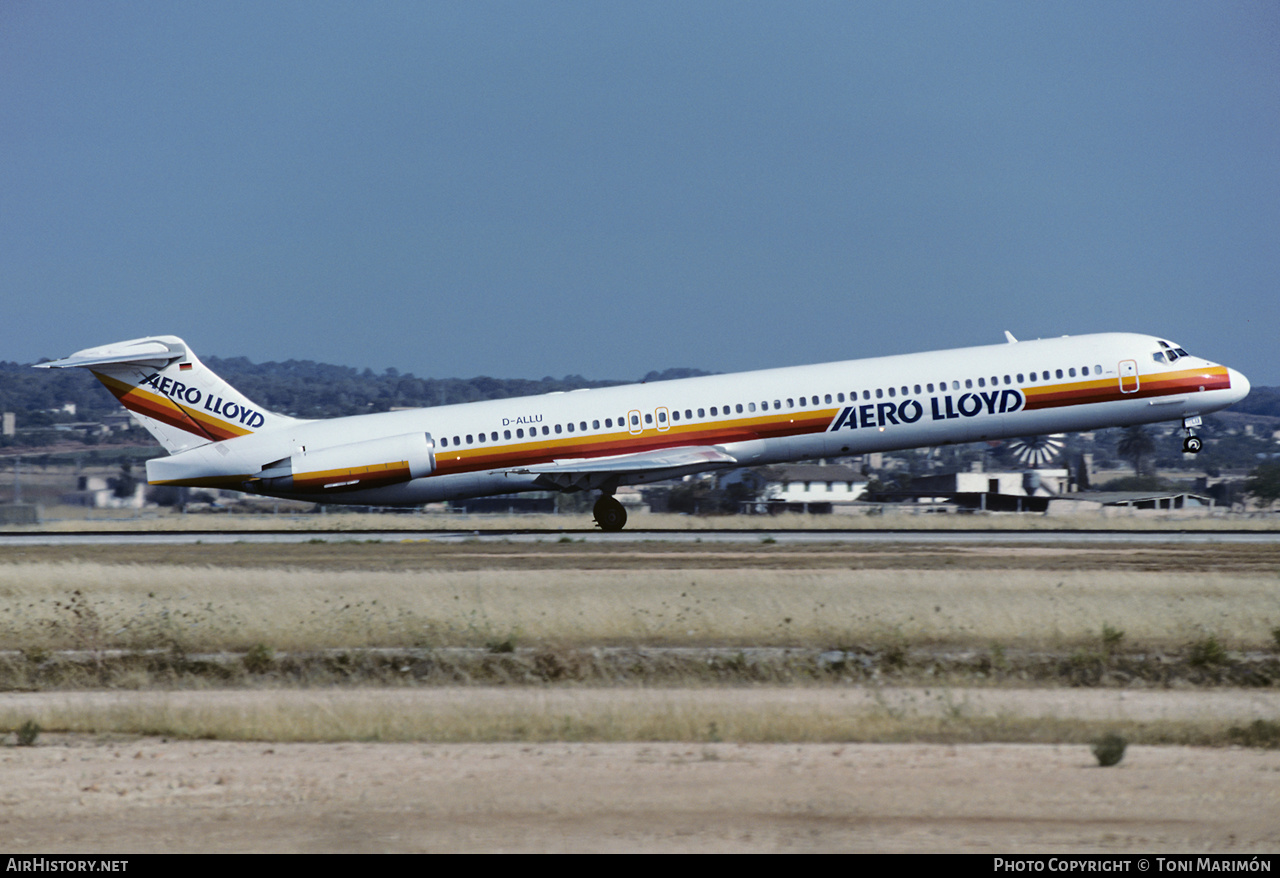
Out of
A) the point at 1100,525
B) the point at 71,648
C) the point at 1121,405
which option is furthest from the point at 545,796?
the point at 1100,525

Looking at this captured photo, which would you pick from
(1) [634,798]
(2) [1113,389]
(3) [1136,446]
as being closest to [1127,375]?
(2) [1113,389]

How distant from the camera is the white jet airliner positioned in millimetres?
41406

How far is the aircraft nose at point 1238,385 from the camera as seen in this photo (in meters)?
43.5

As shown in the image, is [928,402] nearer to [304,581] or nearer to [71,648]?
[304,581]

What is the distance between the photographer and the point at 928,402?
41.3m

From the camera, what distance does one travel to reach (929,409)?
41375 mm

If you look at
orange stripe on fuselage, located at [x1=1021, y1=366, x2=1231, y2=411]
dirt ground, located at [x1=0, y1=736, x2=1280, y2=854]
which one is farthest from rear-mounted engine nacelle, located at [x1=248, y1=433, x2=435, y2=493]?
dirt ground, located at [x1=0, y1=736, x2=1280, y2=854]

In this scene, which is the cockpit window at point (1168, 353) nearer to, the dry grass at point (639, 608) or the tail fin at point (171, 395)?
the dry grass at point (639, 608)

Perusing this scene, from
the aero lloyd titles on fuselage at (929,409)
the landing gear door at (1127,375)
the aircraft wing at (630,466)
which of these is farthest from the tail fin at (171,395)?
the landing gear door at (1127,375)

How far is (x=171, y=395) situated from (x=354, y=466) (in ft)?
19.5

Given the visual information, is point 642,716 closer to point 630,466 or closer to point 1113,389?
point 630,466

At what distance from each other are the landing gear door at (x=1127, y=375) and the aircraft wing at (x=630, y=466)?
11.8 m

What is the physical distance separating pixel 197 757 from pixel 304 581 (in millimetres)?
14274

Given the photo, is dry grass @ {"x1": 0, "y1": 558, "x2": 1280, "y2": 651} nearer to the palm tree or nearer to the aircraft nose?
the aircraft nose
